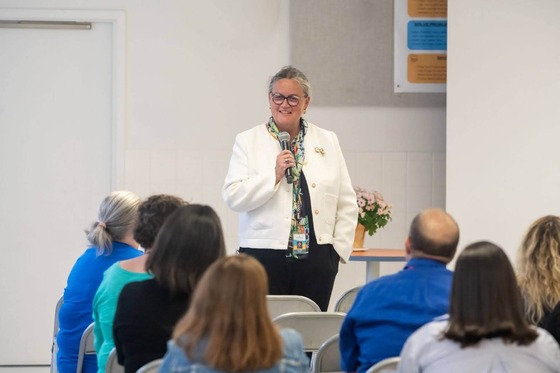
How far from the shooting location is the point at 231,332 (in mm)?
2088

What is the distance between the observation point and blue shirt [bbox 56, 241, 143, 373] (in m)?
3.75

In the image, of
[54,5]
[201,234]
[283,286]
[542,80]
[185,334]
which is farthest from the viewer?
[54,5]

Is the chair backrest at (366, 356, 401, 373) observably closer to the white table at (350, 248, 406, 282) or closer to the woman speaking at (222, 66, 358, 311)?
the woman speaking at (222, 66, 358, 311)

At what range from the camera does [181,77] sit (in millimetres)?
6555

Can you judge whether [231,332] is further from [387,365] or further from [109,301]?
[109,301]

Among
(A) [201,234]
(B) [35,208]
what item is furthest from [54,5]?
(A) [201,234]

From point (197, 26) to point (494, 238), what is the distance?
249cm

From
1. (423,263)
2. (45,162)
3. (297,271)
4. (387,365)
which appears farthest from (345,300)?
(45,162)

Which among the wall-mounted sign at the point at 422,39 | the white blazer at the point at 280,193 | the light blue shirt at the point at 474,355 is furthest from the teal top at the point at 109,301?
the wall-mounted sign at the point at 422,39

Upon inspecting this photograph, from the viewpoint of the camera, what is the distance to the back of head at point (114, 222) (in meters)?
3.73

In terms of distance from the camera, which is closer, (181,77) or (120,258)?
(120,258)

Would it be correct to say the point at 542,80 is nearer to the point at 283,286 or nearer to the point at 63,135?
the point at 283,286

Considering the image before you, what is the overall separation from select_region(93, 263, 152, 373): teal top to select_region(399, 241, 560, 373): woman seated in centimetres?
110

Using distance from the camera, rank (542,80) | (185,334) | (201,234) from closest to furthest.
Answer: (185,334) → (201,234) → (542,80)
